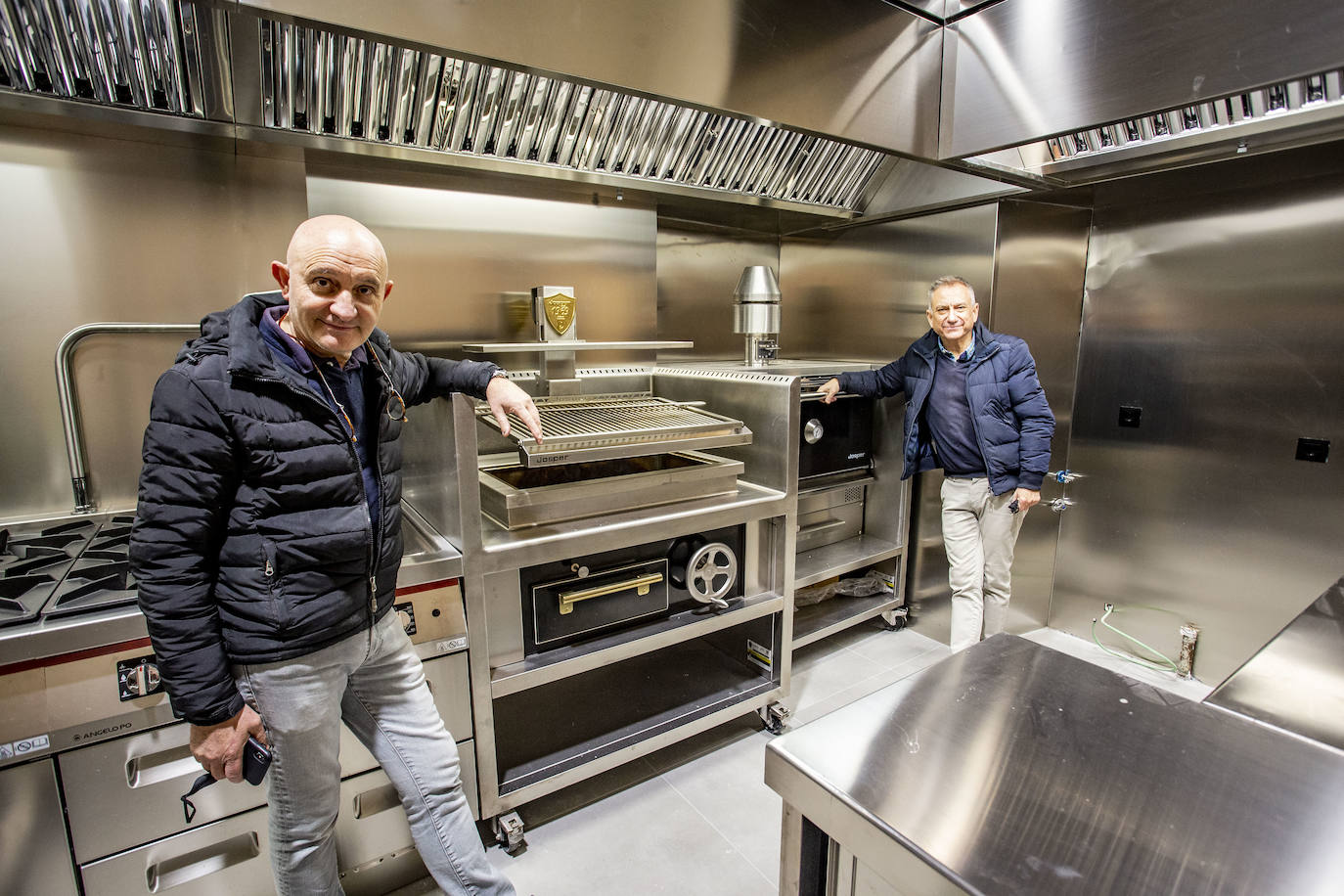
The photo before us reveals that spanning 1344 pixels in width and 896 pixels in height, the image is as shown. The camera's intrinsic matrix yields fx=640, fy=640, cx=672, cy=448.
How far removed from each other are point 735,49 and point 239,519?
1.39 metres

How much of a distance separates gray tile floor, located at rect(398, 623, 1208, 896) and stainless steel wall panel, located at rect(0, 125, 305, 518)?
1.49 metres

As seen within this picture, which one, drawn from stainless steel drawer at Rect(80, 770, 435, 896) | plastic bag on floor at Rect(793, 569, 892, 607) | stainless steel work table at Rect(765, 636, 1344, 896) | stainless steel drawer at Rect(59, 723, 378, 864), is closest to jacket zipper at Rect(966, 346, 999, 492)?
plastic bag on floor at Rect(793, 569, 892, 607)

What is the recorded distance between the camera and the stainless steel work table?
586 mm

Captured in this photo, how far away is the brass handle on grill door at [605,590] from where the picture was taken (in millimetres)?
1776

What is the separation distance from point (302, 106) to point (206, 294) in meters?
0.61

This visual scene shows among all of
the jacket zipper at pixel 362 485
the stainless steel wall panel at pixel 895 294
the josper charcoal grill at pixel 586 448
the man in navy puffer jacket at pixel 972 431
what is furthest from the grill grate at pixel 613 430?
the stainless steel wall panel at pixel 895 294

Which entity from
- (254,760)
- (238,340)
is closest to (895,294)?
(238,340)

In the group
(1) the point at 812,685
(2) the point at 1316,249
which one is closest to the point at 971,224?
(2) the point at 1316,249

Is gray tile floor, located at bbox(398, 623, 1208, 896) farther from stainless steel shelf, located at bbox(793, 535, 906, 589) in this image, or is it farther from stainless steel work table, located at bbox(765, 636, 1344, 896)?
stainless steel work table, located at bbox(765, 636, 1344, 896)

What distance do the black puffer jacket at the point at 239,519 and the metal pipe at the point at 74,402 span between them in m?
0.94

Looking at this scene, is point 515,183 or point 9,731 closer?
point 9,731

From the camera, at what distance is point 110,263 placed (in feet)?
5.74

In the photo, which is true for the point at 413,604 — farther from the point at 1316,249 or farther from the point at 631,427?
the point at 1316,249

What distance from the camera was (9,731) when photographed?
115 centimetres
